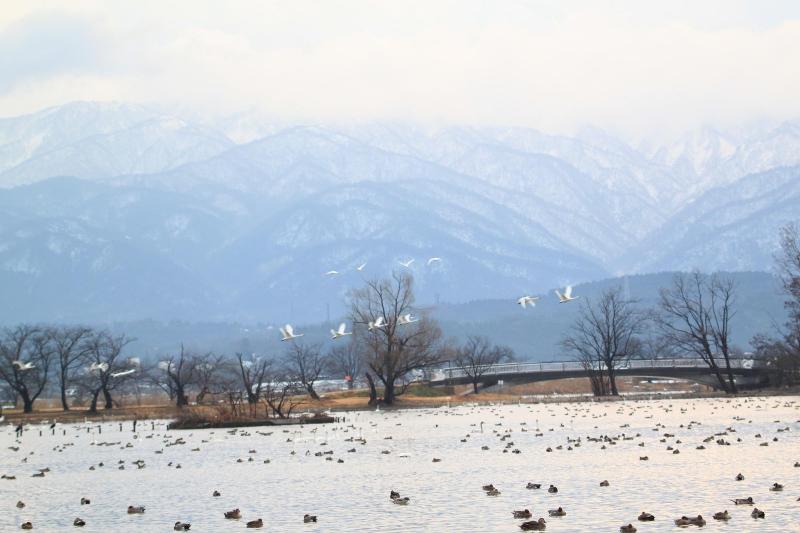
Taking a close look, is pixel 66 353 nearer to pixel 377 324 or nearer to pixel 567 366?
pixel 377 324

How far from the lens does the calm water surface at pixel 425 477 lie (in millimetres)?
32531

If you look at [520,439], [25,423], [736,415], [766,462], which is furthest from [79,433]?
[766,462]

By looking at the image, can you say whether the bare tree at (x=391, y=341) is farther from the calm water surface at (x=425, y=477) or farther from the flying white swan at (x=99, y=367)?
the calm water surface at (x=425, y=477)

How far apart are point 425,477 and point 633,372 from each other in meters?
113

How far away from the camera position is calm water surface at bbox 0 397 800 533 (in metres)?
32.5

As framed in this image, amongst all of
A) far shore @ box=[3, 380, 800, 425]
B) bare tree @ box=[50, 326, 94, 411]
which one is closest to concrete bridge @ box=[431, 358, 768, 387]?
far shore @ box=[3, 380, 800, 425]

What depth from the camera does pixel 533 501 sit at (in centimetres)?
3456

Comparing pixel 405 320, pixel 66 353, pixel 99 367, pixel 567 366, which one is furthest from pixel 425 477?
pixel 567 366

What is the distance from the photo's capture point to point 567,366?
160 meters

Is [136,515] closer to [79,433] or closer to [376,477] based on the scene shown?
[376,477]

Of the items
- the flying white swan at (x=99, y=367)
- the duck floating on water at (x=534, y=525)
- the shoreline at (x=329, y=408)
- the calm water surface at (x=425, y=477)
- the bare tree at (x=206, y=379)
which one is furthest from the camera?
the bare tree at (x=206, y=379)

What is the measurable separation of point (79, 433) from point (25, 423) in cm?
2398

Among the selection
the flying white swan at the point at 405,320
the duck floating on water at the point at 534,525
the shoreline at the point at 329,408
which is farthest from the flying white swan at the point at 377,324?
the duck floating on water at the point at 534,525

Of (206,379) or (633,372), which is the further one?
(633,372)
